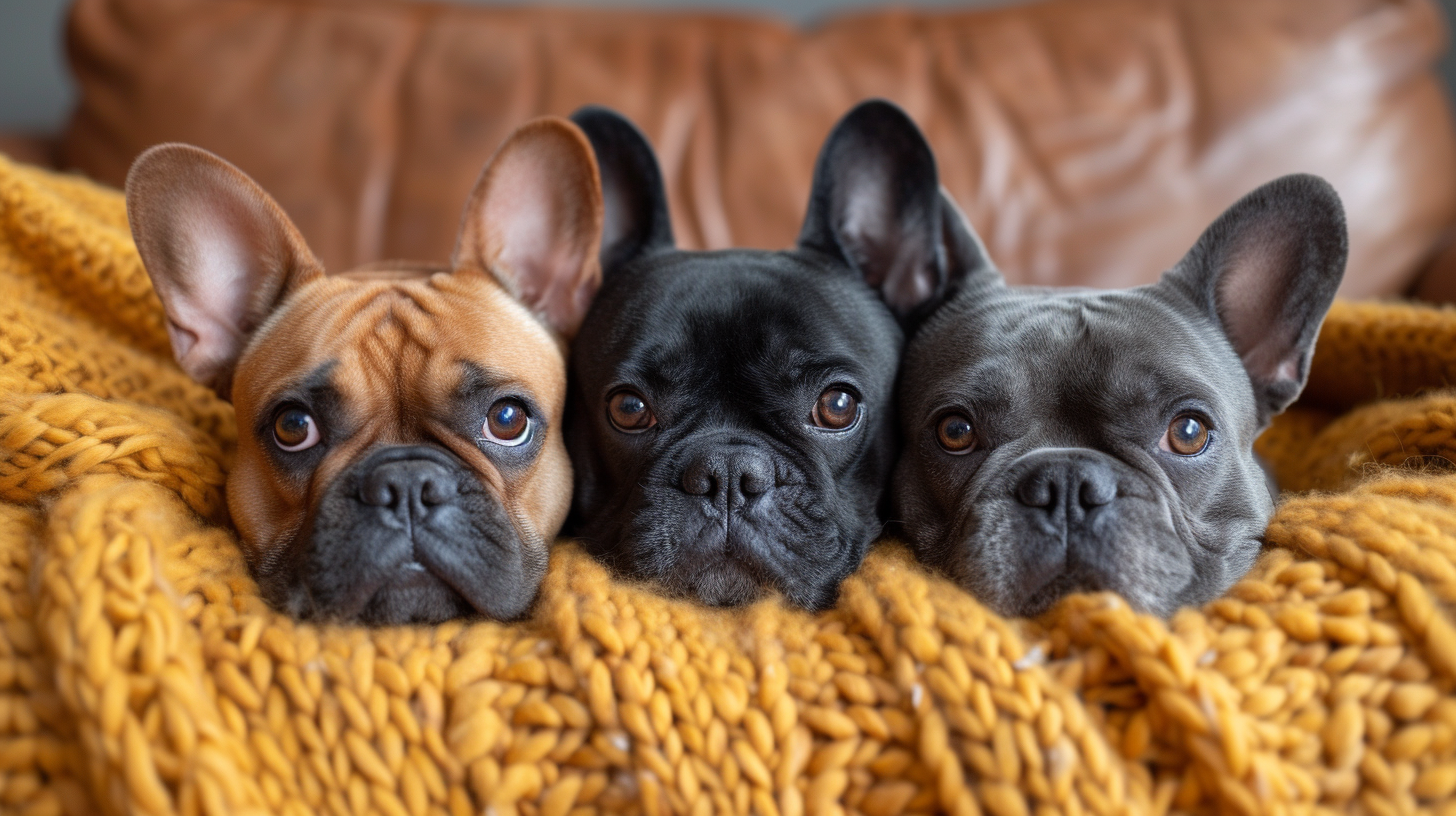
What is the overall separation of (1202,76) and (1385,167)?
54 centimetres

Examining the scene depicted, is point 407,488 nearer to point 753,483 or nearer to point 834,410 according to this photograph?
point 753,483

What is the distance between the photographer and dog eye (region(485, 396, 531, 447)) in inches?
57.8

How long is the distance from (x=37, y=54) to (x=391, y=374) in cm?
344

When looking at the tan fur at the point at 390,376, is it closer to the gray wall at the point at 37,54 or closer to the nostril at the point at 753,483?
the nostril at the point at 753,483

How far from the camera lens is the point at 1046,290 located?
1.73m

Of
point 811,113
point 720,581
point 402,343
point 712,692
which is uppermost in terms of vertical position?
point 811,113

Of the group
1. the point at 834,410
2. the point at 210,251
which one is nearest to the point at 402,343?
the point at 210,251

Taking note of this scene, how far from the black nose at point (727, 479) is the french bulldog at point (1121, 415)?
11.0 inches

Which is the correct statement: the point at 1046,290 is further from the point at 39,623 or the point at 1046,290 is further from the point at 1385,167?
the point at 39,623

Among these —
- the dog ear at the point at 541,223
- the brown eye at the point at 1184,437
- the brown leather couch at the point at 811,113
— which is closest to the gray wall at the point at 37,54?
the brown leather couch at the point at 811,113

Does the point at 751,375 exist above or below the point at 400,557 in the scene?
above

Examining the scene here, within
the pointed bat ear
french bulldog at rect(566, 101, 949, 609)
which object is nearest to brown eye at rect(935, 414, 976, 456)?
french bulldog at rect(566, 101, 949, 609)

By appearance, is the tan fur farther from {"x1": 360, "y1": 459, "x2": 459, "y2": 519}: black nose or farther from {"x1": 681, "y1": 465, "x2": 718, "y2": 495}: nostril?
{"x1": 681, "y1": 465, "x2": 718, "y2": 495}: nostril

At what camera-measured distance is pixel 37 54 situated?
3676 mm
